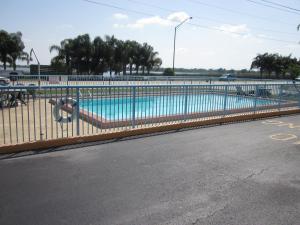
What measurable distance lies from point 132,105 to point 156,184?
14.3ft

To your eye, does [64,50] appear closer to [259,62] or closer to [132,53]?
[132,53]

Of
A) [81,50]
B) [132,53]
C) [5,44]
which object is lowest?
[81,50]

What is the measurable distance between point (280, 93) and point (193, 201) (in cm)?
1103

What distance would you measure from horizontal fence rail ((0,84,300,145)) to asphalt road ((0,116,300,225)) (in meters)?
1.36

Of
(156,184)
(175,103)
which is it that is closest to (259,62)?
(175,103)

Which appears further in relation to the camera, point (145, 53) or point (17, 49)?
point (145, 53)

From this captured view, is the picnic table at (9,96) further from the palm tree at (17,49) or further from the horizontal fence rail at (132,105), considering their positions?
the palm tree at (17,49)

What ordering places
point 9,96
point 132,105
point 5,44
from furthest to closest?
point 5,44, point 9,96, point 132,105

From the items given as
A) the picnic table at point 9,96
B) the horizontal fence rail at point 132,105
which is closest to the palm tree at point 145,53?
the horizontal fence rail at point 132,105

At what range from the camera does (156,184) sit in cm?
507

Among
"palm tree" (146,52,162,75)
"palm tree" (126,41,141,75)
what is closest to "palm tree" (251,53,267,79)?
"palm tree" (146,52,162,75)

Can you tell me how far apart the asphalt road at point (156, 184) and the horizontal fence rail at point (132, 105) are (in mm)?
1356

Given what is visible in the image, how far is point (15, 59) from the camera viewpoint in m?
44.9

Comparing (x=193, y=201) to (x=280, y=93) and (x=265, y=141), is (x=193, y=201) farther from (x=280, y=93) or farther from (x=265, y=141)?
(x=280, y=93)
